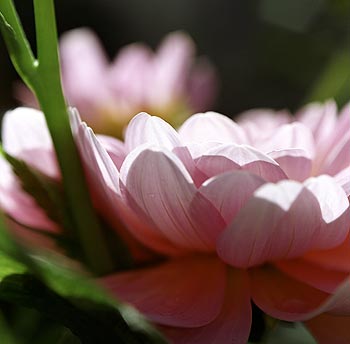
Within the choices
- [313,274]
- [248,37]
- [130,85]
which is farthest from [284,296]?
[248,37]

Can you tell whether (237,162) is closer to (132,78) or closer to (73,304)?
(73,304)

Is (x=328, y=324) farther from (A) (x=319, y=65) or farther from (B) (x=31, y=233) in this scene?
(A) (x=319, y=65)

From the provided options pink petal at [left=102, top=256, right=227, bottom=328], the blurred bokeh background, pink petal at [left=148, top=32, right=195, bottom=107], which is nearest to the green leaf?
pink petal at [left=102, top=256, right=227, bottom=328]

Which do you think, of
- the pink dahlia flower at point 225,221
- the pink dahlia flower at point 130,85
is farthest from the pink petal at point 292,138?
the pink dahlia flower at point 130,85

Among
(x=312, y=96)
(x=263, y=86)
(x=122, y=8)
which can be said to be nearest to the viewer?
(x=312, y=96)

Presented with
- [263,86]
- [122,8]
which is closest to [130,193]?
[263,86]

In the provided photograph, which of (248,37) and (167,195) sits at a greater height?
(167,195)

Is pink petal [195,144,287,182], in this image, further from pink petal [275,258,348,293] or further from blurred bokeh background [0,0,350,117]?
blurred bokeh background [0,0,350,117]
